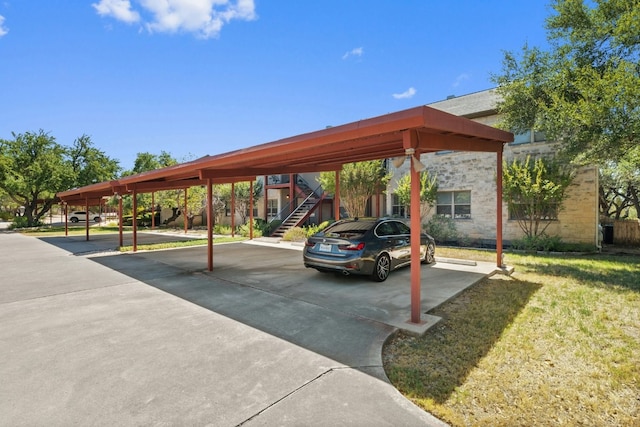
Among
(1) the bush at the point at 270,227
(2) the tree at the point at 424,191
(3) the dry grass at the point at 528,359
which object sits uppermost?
(2) the tree at the point at 424,191

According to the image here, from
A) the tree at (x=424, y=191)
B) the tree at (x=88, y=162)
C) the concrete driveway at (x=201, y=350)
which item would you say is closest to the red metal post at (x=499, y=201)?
the concrete driveway at (x=201, y=350)

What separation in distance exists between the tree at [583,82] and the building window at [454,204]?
181 inches

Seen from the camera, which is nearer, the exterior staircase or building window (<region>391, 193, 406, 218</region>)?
building window (<region>391, 193, 406, 218</region>)

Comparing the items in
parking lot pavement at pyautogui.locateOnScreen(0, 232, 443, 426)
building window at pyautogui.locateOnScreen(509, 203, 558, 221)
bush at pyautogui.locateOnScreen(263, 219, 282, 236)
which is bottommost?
parking lot pavement at pyautogui.locateOnScreen(0, 232, 443, 426)

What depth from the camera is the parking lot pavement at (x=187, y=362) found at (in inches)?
105

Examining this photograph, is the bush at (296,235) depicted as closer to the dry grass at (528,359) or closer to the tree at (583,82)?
the tree at (583,82)

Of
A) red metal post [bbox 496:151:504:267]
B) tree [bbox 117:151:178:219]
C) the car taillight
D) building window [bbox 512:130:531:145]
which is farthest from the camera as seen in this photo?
tree [bbox 117:151:178:219]

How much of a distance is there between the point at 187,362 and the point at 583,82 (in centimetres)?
1034

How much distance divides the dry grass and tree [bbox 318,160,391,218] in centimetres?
1053

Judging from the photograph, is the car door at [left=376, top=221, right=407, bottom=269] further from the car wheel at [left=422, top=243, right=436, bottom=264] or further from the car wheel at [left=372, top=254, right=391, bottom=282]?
the car wheel at [left=422, top=243, right=436, bottom=264]

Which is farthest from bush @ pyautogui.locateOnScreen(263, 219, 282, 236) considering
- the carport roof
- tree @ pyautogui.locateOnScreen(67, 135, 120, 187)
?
tree @ pyautogui.locateOnScreen(67, 135, 120, 187)

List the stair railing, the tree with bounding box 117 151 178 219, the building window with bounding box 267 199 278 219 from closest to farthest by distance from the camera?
the stair railing → the building window with bounding box 267 199 278 219 → the tree with bounding box 117 151 178 219

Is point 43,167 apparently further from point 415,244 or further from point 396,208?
point 415,244

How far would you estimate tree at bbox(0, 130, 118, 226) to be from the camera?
26.1 m
